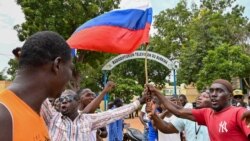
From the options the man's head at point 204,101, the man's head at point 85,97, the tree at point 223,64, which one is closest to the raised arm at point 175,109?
the man's head at point 204,101

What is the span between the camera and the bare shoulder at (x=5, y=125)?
1.60m

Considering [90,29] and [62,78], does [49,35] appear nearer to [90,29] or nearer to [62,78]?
[62,78]

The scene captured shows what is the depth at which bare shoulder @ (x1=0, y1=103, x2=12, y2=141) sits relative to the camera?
1.60m

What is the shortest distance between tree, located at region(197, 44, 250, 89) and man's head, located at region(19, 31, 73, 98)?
23782mm

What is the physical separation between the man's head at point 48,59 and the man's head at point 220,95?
297 cm

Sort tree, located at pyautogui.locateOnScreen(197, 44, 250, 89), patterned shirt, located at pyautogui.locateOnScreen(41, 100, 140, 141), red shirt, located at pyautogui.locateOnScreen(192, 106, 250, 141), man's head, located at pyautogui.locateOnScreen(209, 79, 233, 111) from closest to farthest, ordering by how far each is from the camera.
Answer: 1. patterned shirt, located at pyautogui.locateOnScreen(41, 100, 140, 141)
2. red shirt, located at pyautogui.locateOnScreen(192, 106, 250, 141)
3. man's head, located at pyautogui.locateOnScreen(209, 79, 233, 111)
4. tree, located at pyautogui.locateOnScreen(197, 44, 250, 89)

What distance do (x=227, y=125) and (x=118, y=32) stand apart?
106 inches

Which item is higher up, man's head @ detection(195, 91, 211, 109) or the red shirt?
man's head @ detection(195, 91, 211, 109)

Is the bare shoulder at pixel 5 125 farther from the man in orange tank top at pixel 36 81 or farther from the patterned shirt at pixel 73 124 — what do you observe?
the patterned shirt at pixel 73 124

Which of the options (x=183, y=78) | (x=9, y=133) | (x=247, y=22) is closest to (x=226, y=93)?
(x=9, y=133)

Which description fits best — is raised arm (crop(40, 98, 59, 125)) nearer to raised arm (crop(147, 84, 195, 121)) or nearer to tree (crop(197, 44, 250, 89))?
raised arm (crop(147, 84, 195, 121))

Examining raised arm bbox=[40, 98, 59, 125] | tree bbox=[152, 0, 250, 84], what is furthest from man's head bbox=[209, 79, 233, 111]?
tree bbox=[152, 0, 250, 84]

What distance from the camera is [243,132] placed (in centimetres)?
415

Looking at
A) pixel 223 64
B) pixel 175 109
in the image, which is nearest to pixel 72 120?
pixel 175 109
